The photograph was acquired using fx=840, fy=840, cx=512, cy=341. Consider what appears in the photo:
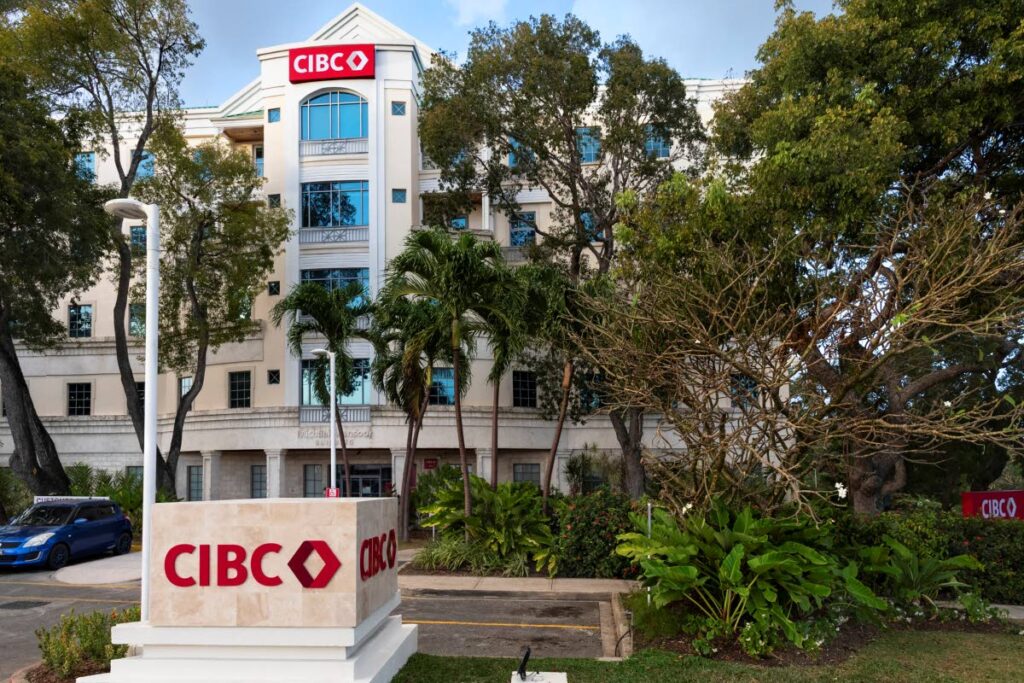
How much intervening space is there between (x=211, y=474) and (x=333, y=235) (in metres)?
10.7

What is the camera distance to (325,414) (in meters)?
32.3

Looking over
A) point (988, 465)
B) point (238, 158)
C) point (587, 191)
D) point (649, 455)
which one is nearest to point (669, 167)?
point (587, 191)

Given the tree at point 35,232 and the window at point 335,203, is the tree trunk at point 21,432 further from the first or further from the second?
the window at point 335,203

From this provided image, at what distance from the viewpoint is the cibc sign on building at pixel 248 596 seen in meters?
7.55

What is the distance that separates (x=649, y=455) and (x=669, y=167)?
17286 mm

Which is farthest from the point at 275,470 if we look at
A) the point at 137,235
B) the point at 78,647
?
the point at 78,647

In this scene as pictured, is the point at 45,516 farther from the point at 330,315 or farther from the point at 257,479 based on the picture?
the point at 257,479

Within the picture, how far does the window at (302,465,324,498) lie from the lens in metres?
34.3

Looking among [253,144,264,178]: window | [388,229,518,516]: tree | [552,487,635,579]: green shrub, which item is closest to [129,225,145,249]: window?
[253,144,264,178]: window

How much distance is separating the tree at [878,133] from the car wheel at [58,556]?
16990 mm

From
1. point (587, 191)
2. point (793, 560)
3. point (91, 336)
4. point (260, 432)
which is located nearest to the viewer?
point (793, 560)

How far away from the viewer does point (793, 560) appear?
966 centimetres

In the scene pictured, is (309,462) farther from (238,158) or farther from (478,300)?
(478,300)

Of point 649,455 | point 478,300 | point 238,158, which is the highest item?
point 238,158
